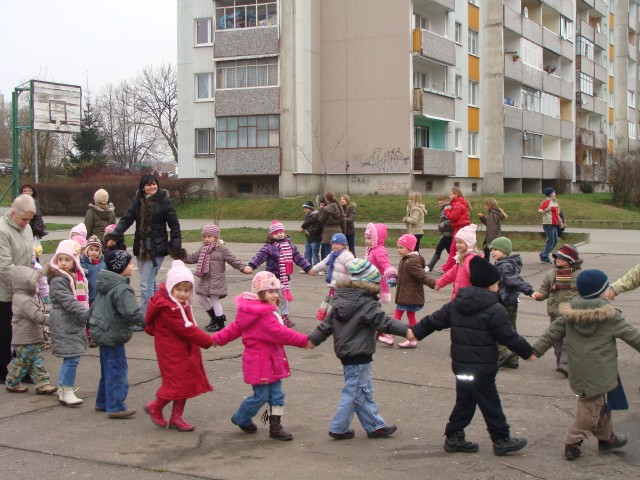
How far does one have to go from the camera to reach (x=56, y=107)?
28.3 m

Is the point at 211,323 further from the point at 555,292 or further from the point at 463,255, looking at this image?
the point at 555,292

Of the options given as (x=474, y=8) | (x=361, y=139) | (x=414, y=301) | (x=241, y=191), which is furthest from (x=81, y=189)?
(x=414, y=301)

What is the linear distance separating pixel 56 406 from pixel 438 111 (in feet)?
126

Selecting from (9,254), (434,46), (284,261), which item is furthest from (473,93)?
(9,254)

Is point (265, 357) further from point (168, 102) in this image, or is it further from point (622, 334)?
point (168, 102)

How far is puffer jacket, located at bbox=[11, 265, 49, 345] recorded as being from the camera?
24.3ft

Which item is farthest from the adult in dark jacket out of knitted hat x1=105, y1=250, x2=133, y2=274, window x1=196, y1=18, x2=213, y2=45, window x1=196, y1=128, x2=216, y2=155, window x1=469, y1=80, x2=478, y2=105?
window x1=469, y1=80, x2=478, y2=105

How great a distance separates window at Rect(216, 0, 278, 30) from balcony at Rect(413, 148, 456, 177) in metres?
10.2

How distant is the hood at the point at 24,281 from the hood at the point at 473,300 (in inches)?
161

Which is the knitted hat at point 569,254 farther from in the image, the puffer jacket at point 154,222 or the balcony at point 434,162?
the balcony at point 434,162

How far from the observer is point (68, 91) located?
28594 millimetres

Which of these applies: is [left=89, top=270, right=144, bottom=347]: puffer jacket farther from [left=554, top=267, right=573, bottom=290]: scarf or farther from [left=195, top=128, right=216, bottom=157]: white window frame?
[left=195, top=128, right=216, bottom=157]: white window frame

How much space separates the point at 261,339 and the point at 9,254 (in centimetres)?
309

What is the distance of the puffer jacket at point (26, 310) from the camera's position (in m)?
7.42
